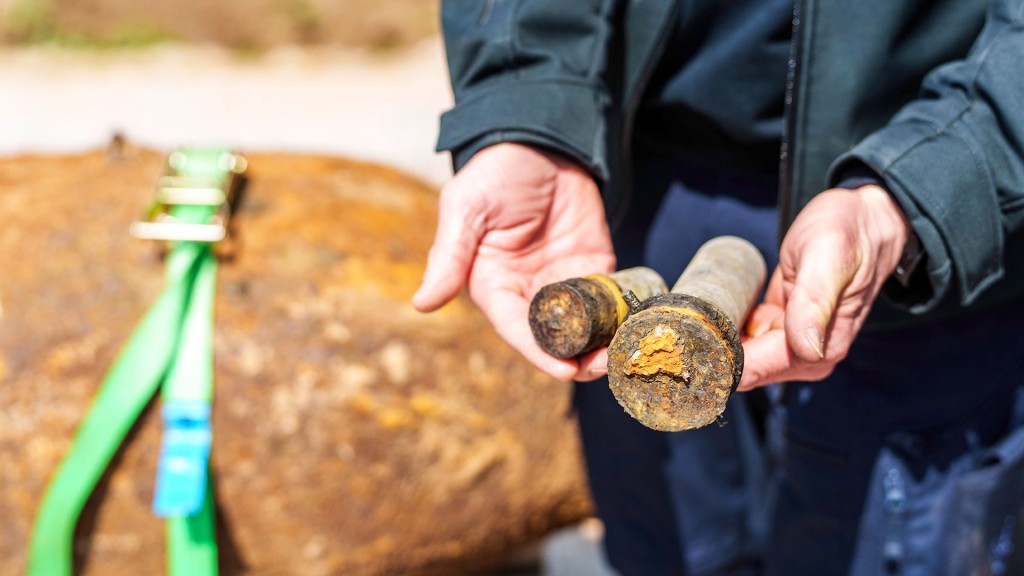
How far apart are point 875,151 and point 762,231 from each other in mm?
342

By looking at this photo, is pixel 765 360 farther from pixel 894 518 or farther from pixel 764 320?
pixel 894 518

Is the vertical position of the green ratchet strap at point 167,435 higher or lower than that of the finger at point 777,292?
lower

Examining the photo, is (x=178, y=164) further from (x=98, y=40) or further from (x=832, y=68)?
(x=98, y=40)

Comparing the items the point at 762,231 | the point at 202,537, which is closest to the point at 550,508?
the point at 202,537

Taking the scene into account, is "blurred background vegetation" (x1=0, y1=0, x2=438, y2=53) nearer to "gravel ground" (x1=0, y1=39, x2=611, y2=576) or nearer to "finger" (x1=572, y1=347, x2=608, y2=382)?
"gravel ground" (x1=0, y1=39, x2=611, y2=576)

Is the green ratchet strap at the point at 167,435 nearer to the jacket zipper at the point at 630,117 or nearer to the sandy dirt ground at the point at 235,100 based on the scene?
the jacket zipper at the point at 630,117

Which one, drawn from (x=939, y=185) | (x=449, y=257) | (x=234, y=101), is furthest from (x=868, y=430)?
(x=234, y=101)

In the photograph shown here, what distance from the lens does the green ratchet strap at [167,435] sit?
1640 mm

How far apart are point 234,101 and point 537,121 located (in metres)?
3.31

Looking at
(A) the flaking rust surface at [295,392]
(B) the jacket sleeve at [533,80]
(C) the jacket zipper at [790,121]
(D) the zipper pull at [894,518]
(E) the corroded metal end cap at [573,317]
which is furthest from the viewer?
(A) the flaking rust surface at [295,392]

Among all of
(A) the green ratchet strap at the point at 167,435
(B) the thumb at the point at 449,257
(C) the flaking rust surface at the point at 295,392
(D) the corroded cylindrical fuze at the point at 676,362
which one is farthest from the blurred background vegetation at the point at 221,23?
(D) the corroded cylindrical fuze at the point at 676,362

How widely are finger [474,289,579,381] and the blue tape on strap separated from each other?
0.63 m

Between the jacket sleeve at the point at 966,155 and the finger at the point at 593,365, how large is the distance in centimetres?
38

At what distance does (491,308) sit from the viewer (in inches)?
49.7
